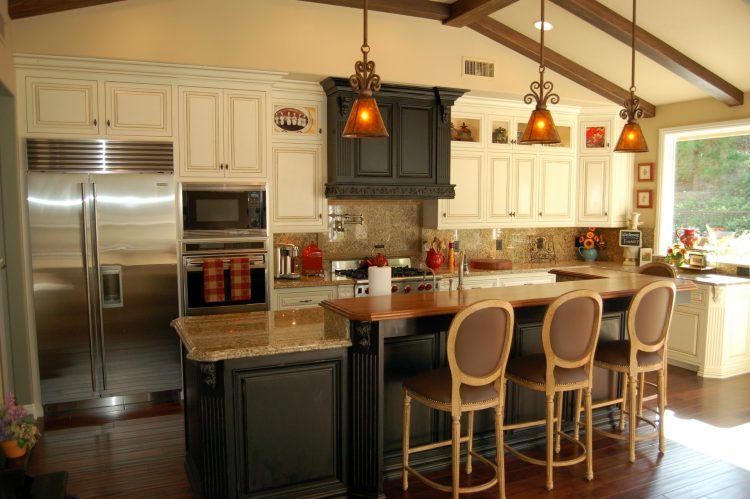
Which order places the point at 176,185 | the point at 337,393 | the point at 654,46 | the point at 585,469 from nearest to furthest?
1. the point at 337,393
2. the point at 585,469
3. the point at 176,185
4. the point at 654,46

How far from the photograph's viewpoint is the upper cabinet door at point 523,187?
242 inches

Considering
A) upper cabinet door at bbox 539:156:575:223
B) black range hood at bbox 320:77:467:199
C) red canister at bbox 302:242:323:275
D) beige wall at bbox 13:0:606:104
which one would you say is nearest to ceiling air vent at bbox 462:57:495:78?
beige wall at bbox 13:0:606:104

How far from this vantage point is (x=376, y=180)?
5297 millimetres

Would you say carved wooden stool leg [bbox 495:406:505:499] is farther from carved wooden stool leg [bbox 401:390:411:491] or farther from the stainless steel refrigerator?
the stainless steel refrigerator

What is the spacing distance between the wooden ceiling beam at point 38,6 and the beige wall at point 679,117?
5416 millimetres

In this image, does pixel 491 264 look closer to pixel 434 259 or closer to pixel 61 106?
pixel 434 259

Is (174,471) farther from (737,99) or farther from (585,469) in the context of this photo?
(737,99)

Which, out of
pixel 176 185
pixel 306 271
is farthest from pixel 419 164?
pixel 176 185

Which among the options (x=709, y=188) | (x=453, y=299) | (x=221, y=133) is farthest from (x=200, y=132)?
(x=709, y=188)

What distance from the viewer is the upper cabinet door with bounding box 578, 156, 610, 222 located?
20.9ft

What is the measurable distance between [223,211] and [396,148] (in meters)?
1.68

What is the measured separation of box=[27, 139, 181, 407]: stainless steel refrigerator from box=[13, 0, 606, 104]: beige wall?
28.5 inches

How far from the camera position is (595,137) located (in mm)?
6375

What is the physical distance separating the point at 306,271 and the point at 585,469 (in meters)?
2.91
